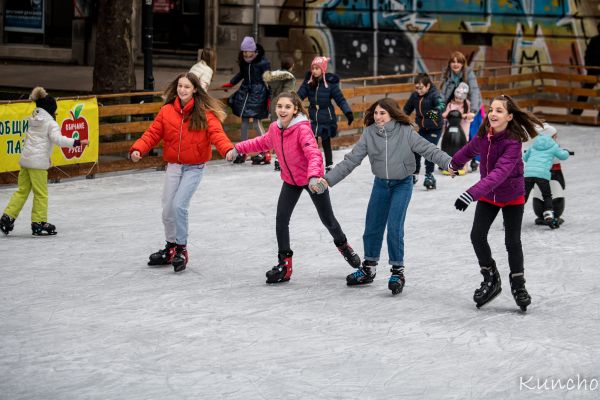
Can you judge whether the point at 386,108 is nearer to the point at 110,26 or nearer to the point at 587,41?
the point at 110,26

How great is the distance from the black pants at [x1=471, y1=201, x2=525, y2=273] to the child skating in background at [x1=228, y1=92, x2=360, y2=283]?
126cm

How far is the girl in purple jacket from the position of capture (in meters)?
8.70

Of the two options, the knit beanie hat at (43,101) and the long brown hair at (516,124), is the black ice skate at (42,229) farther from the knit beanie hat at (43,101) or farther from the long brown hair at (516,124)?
the long brown hair at (516,124)

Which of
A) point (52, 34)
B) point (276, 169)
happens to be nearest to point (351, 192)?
point (276, 169)

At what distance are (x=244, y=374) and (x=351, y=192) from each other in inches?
299

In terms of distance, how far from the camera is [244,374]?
7145mm

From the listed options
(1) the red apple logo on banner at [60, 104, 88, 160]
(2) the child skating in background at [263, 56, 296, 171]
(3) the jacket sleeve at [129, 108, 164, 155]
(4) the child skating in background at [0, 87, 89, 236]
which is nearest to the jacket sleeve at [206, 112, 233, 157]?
(3) the jacket sleeve at [129, 108, 164, 155]

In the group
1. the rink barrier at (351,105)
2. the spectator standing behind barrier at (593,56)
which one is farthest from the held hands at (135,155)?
the spectator standing behind barrier at (593,56)

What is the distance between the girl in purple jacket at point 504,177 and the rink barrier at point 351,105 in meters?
6.94

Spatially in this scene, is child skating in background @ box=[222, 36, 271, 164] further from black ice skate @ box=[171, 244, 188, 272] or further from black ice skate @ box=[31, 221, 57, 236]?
black ice skate @ box=[171, 244, 188, 272]

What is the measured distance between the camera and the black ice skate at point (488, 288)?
888cm

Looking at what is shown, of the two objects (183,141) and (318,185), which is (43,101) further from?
(318,185)

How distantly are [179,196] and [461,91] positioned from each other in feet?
21.7

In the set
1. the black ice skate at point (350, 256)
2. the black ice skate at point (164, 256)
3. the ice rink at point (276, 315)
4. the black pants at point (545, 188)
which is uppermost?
the black pants at point (545, 188)
